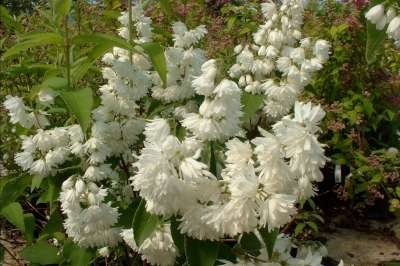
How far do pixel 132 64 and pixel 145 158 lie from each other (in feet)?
2.60

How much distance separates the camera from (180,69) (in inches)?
81.0

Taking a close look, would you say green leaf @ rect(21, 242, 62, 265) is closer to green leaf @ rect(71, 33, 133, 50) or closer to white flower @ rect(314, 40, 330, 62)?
green leaf @ rect(71, 33, 133, 50)

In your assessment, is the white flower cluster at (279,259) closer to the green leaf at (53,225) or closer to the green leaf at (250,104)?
the green leaf at (250,104)

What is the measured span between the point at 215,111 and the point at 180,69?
635mm

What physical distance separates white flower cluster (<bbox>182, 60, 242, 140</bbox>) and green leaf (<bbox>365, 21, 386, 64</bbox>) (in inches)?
13.3

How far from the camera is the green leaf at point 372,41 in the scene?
4.12ft

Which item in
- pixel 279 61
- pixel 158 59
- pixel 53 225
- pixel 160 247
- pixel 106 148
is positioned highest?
pixel 158 59

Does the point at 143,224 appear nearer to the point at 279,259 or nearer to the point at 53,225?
the point at 279,259

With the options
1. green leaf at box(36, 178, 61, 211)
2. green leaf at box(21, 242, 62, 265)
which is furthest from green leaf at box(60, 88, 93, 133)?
green leaf at box(21, 242, 62, 265)

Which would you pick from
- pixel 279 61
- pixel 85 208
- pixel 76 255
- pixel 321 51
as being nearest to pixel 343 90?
pixel 321 51

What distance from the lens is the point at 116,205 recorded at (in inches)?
76.0

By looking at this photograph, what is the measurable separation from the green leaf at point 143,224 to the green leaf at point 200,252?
0.30 feet

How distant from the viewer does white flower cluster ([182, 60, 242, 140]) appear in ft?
4.76

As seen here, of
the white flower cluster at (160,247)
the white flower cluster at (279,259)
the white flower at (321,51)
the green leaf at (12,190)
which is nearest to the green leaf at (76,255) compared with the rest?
the green leaf at (12,190)
